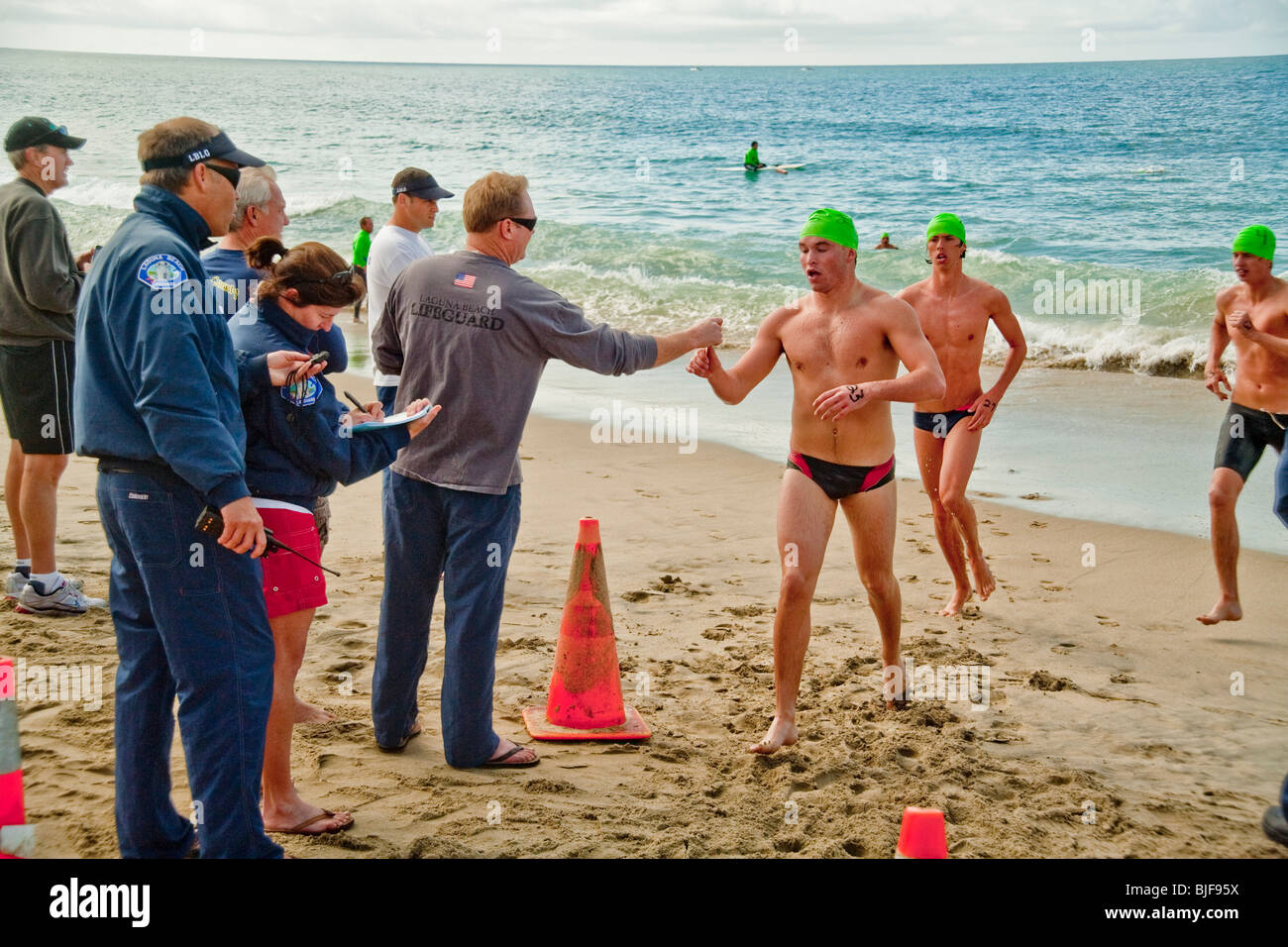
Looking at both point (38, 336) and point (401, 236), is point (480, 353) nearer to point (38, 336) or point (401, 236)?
point (401, 236)

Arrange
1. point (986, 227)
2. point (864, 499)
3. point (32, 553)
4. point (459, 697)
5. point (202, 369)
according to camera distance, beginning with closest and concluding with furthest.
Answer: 1. point (202, 369)
2. point (459, 697)
3. point (864, 499)
4. point (32, 553)
5. point (986, 227)

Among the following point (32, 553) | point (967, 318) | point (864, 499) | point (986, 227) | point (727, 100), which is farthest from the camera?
point (727, 100)

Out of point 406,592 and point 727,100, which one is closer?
point 406,592

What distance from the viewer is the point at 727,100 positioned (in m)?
77.6

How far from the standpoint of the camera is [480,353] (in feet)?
13.8

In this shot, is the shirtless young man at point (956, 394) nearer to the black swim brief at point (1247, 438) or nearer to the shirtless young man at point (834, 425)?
the black swim brief at point (1247, 438)

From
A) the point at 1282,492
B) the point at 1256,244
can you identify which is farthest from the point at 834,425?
the point at 1256,244

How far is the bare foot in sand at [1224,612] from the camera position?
614 centimetres

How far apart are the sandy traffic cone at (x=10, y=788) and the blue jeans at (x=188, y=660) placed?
27cm

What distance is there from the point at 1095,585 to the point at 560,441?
495 centimetres

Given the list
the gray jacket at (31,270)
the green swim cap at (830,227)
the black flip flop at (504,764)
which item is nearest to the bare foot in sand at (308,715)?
the black flip flop at (504,764)

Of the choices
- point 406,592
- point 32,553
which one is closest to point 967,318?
point 406,592

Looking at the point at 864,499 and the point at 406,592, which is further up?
the point at 864,499
